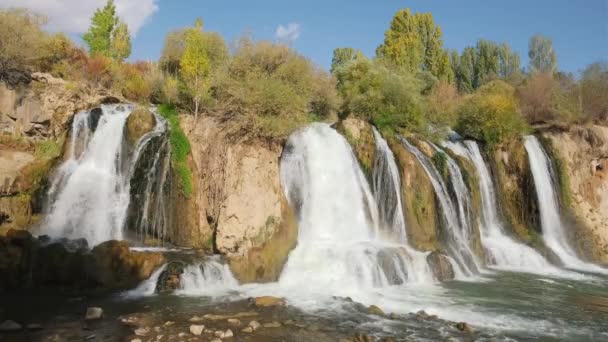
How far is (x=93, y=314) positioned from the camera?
33.5 feet

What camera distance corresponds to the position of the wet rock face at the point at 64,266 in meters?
12.2

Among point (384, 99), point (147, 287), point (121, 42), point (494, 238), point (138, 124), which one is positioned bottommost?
point (147, 287)

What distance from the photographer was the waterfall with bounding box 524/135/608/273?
869 inches

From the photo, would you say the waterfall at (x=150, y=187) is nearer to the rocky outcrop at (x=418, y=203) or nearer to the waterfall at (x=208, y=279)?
the waterfall at (x=208, y=279)

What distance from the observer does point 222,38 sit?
26.4 meters

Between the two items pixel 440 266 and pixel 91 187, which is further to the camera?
pixel 440 266

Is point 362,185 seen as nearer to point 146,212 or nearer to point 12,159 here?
point 146,212

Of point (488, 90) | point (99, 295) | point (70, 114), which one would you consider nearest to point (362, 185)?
point (99, 295)

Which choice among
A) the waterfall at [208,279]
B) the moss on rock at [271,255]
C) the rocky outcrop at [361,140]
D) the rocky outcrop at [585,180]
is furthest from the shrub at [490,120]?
the waterfall at [208,279]

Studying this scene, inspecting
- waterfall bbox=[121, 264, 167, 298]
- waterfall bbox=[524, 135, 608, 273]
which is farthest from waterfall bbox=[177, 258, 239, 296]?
waterfall bbox=[524, 135, 608, 273]

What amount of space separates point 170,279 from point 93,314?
2603mm

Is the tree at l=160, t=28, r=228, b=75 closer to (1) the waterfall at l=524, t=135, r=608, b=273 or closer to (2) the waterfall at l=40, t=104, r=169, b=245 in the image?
(2) the waterfall at l=40, t=104, r=169, b=245

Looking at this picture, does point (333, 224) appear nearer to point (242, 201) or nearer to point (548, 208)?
point (242, 201)

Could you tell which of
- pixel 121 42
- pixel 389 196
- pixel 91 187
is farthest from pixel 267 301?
pixel 121 42
